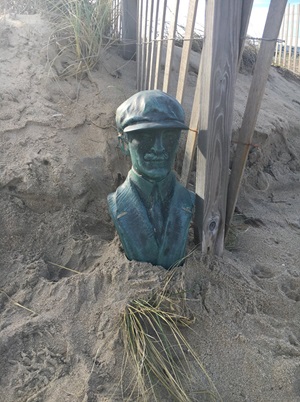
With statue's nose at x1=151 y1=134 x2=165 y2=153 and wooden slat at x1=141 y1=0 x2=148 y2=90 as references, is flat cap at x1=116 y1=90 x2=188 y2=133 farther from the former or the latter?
wooden slat at x1=141 y1=0 x2=148 y2=90

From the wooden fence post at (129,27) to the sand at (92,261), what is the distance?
0.12 m

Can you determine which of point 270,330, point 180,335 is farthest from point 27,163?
point 270,330

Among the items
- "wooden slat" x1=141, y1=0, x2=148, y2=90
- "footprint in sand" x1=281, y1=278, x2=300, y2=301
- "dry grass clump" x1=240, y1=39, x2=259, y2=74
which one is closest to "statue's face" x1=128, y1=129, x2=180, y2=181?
"footprint in sand" x1=281, y1=278, x2=300, y2=301

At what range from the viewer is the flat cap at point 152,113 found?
208cm

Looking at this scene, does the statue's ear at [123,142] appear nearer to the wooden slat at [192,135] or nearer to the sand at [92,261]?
the wooden slat at [192,135]

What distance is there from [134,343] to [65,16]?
2.95 metres

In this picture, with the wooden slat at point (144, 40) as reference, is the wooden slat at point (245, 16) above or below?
above

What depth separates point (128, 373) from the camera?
187 centimetres

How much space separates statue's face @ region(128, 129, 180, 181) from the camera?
Answer: 7.00 feet

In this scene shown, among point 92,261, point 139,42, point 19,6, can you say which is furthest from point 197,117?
point 19,6

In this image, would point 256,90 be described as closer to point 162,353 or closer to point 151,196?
point 151,196

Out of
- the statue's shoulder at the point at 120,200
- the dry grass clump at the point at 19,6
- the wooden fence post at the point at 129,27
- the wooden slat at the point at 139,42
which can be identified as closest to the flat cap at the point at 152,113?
the statue's shoulder at the point at 120,200

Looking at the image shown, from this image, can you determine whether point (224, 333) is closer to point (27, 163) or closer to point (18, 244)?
point (18, 244)

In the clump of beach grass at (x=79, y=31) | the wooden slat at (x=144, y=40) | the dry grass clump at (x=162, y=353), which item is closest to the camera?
the dry grass clump at (x=162, y=353)
